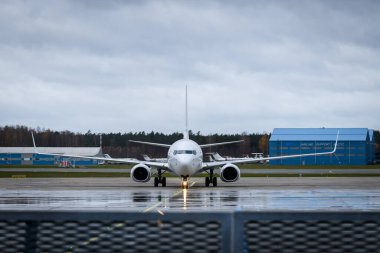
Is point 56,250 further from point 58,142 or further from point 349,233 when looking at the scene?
point 58,142

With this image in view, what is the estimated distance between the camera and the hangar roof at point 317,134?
10794cm

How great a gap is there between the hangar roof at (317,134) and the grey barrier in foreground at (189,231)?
345 ft

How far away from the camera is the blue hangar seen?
106m

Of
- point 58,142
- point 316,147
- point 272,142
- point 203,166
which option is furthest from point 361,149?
point 58,142

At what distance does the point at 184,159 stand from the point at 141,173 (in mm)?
3575

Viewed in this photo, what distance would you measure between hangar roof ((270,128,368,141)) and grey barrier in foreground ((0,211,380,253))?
105134mm

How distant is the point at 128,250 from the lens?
12.2ft

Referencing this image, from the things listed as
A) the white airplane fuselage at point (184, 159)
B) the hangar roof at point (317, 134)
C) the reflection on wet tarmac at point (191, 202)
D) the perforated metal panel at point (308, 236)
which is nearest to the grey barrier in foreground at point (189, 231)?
the perforated metal panel at point (308, 236)

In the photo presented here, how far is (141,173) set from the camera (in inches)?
1497

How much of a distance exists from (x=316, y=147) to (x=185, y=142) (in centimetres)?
7251

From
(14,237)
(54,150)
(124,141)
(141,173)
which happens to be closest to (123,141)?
(124,141)

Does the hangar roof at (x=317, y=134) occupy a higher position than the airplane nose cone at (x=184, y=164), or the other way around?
the hangar roof at (x=317, y=134)

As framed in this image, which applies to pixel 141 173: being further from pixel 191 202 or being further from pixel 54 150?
pixel 54 150

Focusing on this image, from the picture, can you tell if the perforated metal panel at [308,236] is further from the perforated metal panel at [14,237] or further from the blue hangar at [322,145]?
the blue hangar at [322,145]
